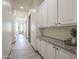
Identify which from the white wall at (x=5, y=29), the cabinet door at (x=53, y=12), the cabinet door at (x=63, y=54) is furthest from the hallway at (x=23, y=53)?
the cabinet door at (x=63, y=54)

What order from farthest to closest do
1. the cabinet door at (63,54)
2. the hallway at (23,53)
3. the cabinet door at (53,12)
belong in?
1. the hallway at (23,53)
2. the cabinet door at (53,12)
3. the cabinet door at (63,54)

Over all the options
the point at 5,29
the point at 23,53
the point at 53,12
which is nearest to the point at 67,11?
the point at 53,12

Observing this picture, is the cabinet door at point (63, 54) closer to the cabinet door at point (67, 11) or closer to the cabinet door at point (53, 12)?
the cabinet door at point (67, 11)

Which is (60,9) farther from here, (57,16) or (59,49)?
(59,49)

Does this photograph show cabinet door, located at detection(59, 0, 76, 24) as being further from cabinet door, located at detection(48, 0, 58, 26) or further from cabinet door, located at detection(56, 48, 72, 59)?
cabinet door, located at detection(56, 48, 72, 59)

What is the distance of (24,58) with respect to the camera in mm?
4273

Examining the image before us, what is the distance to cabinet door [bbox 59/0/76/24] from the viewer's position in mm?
1953

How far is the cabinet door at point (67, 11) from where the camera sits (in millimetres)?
1953

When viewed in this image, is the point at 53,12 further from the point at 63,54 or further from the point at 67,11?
the point at 63,54

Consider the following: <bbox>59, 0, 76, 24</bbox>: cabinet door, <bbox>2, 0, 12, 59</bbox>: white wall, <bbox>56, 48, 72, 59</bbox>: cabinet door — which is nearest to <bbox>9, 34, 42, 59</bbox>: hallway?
<bbox>2, 0, 12, 59</bbox>: white wall

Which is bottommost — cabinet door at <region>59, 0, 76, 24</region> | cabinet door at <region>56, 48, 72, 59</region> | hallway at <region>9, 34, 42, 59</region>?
hallway at <region>9, 34, 42, 59</region>

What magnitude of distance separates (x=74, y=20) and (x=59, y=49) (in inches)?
28.1

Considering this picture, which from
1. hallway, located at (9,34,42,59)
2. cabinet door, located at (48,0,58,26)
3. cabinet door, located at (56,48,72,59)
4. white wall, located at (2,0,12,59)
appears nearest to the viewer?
cabinet door, located at (56,48,72,59)

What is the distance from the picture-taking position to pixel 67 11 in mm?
2160
